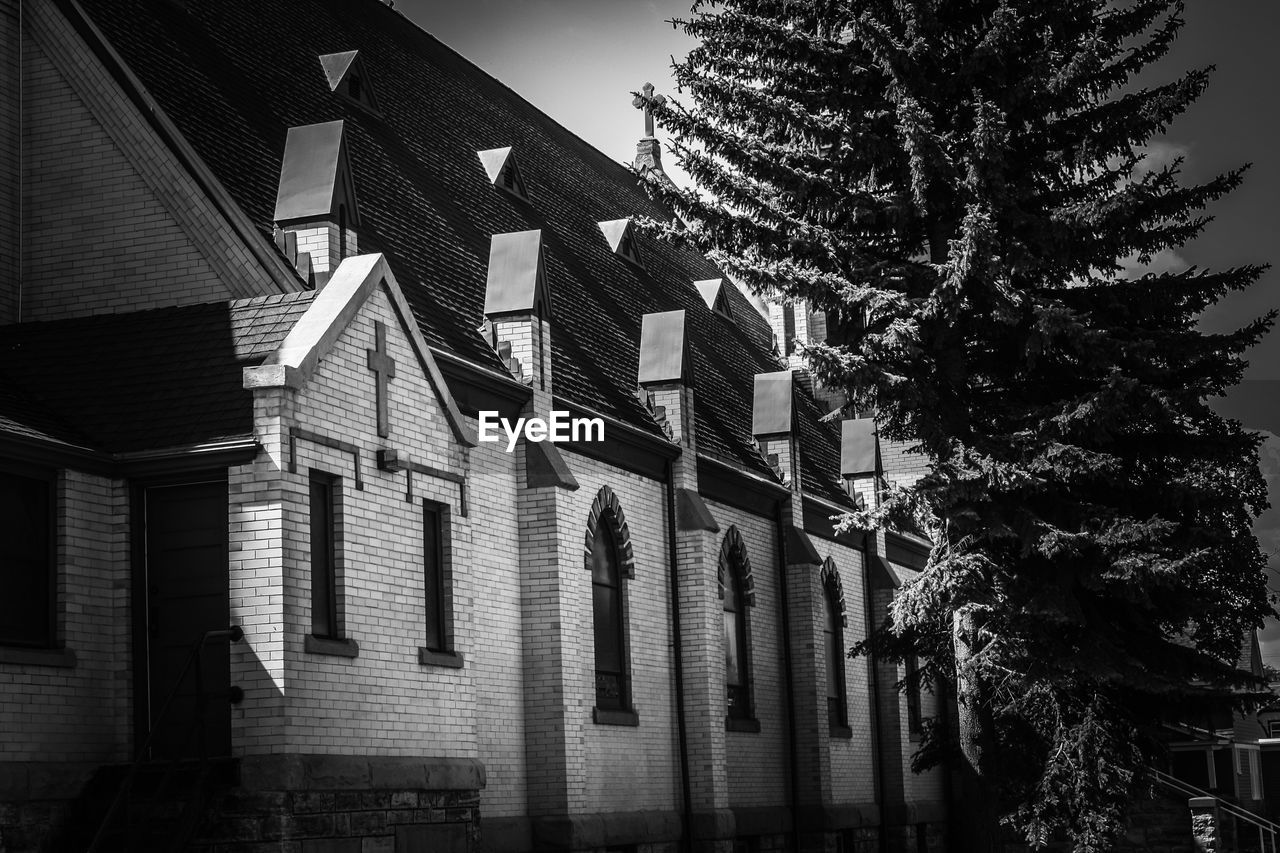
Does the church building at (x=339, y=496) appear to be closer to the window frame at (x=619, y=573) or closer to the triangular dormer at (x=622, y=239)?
the window frame at (x=619, y=573)

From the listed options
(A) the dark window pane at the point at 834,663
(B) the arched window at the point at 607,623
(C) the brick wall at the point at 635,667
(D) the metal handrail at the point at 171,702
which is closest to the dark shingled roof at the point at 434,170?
(C) the brick wall at the point at 635,667

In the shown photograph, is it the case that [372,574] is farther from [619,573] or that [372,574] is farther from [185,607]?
[619,573]

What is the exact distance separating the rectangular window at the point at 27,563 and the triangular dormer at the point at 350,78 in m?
10.4

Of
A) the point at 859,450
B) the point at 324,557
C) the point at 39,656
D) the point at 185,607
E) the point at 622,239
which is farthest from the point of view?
the point at 859,450

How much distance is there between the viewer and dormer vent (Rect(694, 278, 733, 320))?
32906 mm

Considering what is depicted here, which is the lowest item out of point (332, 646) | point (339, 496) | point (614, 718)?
point (614, 718)

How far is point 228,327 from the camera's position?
1380 cm

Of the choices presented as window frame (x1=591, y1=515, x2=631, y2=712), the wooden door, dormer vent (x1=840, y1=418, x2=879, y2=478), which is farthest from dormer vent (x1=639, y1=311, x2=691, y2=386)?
the wooden door

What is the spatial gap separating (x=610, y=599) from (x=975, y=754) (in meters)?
5.04

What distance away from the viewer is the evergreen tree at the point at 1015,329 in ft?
57.8

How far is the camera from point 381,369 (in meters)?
14.1

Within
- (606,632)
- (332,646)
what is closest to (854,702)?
(606,632)

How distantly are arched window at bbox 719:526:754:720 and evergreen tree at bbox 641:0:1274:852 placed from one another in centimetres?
508

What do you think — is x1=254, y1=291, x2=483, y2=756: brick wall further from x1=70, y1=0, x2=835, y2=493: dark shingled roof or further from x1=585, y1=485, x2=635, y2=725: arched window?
x1=585, y1=485, x2=635, y2=725: arched window
